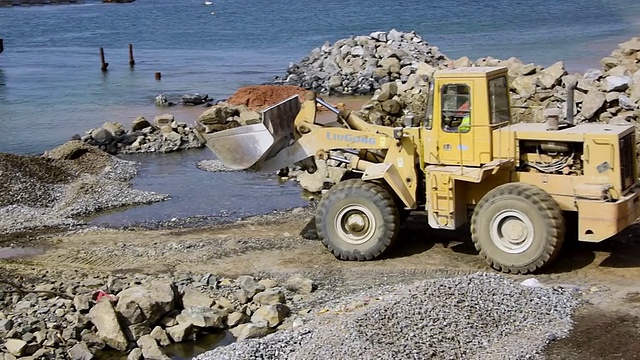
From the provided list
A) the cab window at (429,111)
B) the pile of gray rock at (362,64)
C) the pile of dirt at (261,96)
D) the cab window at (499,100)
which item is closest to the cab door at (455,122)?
the cab window at (429,111)

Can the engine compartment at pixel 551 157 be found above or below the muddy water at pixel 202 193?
above

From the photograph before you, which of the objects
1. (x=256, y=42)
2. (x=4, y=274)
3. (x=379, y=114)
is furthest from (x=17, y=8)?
(x=4, y=274)

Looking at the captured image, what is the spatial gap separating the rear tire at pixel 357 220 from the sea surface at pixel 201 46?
4.90m

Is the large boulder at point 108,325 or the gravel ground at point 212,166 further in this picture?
the gravel ground at point 212,166

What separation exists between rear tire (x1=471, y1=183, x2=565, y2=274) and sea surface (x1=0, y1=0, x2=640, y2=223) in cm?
665

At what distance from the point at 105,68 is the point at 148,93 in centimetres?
1036

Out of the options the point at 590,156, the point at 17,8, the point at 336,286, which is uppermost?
the point at 17,8

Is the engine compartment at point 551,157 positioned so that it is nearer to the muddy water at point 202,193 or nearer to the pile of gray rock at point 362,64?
the muddy water at point 202,193

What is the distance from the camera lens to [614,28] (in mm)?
54062

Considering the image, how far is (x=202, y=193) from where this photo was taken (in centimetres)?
1914

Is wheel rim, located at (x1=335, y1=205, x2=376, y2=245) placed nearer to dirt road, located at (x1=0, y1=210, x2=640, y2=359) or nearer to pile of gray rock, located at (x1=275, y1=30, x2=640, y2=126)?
dirt road, located at (x1=0, y1=210, x2=640, y2=359)

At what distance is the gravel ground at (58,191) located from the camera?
1670 centimetres

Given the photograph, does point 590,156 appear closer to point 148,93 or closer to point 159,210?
point 159,210

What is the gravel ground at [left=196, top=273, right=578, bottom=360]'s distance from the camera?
9133mm
